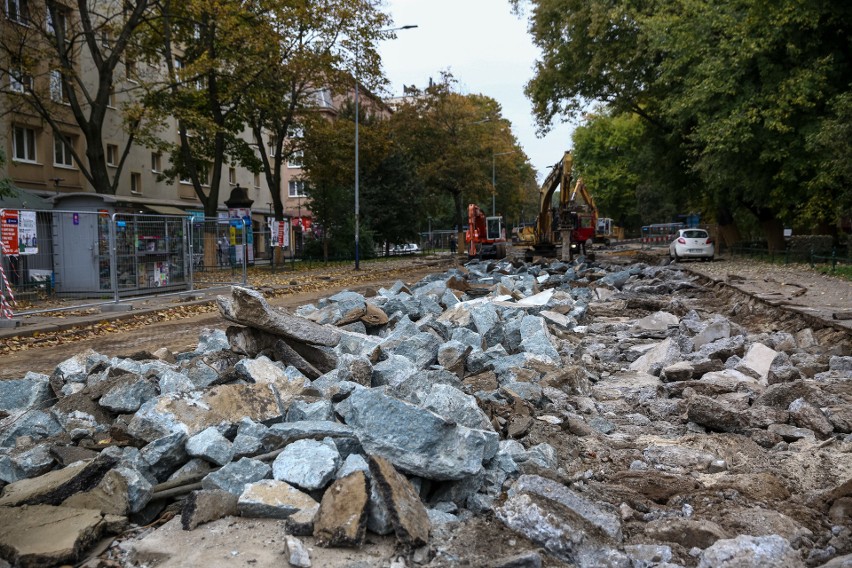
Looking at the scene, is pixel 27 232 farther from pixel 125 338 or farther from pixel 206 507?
pixel 206 507

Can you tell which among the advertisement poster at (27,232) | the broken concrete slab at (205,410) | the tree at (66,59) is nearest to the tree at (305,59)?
the tree at (66,59)

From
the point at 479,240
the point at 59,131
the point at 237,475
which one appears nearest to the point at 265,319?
the point at 237,475

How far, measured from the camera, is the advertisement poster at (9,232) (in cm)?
1318

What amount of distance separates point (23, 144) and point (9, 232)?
17.9 metres

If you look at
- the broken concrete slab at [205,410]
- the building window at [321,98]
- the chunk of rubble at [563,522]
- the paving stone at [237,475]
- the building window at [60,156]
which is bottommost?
the chunk of rubble at [563,522]

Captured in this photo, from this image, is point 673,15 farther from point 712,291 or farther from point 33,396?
point 33,396

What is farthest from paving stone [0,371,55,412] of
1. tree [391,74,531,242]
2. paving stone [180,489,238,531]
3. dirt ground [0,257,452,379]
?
tree [391,74,531,242]

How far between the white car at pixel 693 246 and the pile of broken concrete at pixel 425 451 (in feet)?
79.6

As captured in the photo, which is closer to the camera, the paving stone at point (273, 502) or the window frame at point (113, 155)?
the paving stone at point (273, 502)

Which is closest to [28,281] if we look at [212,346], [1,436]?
[212,346]

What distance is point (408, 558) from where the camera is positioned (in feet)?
12.6

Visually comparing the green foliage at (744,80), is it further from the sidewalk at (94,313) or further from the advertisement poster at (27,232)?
the advertisement poster at (27,232)

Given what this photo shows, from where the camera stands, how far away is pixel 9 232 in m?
13.3

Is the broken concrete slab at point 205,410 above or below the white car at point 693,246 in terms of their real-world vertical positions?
below
